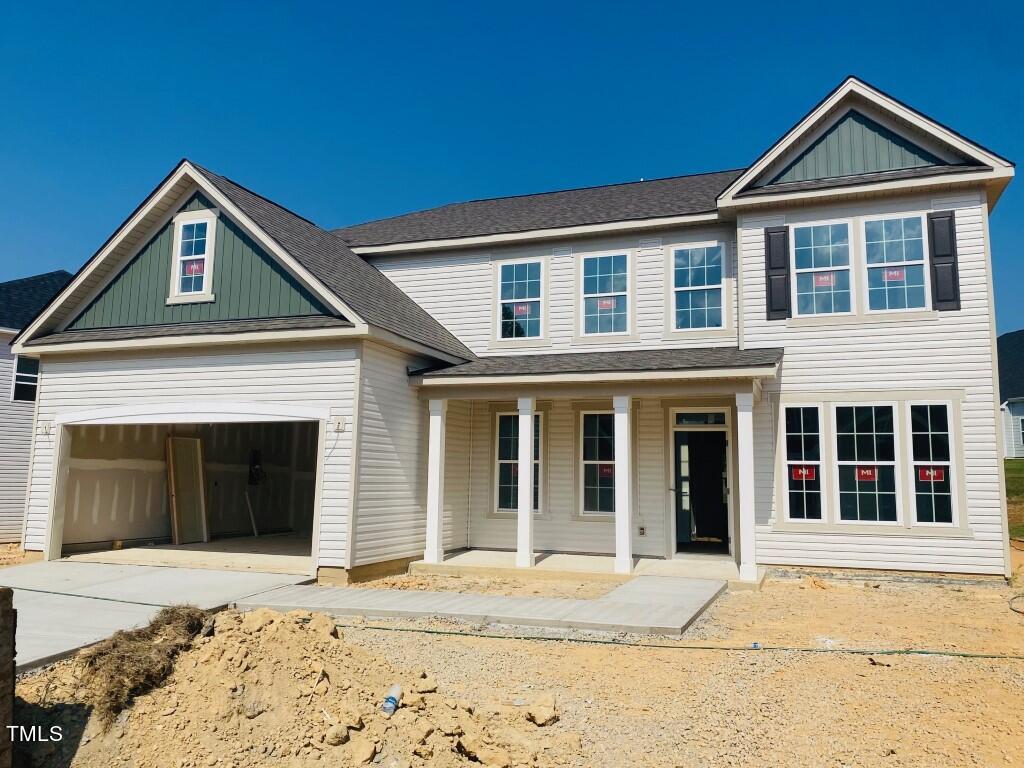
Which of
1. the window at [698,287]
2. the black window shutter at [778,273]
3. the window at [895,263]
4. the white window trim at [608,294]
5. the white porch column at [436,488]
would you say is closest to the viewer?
the window at [895,263]

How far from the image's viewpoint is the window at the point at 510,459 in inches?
565

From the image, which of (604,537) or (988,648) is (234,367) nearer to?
(604,537)

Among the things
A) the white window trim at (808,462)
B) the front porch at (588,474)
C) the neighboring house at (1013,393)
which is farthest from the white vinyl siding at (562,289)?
the neighboring house at (1013,393)

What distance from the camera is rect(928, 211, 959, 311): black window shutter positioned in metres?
11.6

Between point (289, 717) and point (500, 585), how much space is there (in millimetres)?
6767

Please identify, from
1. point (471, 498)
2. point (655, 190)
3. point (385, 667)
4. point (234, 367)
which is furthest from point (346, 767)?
point (655, 190)

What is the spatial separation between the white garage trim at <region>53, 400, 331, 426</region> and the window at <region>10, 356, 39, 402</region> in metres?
5.43

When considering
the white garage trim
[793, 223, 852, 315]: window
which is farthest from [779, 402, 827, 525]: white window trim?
the white garage trim

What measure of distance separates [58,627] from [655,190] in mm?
13118

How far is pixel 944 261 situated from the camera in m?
11.6

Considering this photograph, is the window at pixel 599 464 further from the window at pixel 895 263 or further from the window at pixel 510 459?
the window at pixel 895 263

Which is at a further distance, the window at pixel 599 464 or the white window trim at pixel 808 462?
the window at pixel 599 464

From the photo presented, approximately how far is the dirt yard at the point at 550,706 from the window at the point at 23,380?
46.4ft

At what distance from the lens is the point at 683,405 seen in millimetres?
13500
